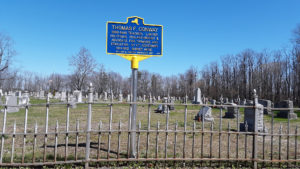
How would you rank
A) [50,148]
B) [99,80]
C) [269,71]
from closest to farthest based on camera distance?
[50,148], [269,71], [99,80]

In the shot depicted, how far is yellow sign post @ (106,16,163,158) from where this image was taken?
17.7 feet

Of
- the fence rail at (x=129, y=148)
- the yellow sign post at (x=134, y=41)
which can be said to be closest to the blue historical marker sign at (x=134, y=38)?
the yellow sign post at (x=134, y=41)

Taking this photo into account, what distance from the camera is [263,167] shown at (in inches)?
199

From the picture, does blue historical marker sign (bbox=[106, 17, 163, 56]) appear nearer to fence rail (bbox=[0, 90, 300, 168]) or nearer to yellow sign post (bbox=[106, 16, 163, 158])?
yellow sign post (bbox=[106, 16, 163, 158])

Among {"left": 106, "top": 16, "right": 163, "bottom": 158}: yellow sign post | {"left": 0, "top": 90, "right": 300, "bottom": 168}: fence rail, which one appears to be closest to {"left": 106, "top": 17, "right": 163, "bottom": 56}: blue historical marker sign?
{"left": 106, "top": 16, "right": 163, "bottom": 158}: yellow sign post

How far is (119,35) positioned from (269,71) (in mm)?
54839

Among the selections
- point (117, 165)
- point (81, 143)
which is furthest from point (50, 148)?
point (117, 165)

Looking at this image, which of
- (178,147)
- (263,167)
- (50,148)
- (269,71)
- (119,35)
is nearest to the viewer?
(263,167)

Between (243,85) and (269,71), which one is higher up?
(269,71)

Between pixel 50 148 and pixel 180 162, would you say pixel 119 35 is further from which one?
pixel 50 148

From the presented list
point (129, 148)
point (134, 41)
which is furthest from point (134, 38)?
point (129, 148)

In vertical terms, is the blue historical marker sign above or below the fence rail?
above

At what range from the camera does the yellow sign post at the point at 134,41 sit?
17.7 feet

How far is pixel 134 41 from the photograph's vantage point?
17.9 feet
